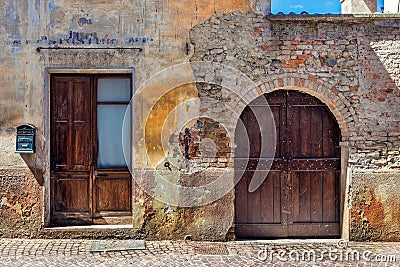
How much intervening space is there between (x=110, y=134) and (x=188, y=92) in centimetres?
145

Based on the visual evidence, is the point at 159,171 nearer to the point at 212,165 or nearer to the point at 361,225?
the point at 212,165

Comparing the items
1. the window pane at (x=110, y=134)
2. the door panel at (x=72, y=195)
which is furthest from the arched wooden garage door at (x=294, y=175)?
the door panel at (x=72, y=195)

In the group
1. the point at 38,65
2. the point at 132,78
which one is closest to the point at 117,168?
the point at 132,78

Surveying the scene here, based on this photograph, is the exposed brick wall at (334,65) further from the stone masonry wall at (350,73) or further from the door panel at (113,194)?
the door panel at (113,194)

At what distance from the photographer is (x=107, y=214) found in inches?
287

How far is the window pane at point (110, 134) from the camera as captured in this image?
7336mm

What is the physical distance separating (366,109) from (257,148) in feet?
5.91

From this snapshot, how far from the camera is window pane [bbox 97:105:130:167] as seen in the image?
7336 millimetres

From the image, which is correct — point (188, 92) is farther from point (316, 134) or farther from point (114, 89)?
point (316, 134)

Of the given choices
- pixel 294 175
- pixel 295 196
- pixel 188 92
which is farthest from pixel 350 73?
pixel 188 92

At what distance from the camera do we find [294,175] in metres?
7.36

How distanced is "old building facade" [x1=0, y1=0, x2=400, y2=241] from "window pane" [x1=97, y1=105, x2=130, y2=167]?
0.27 metres

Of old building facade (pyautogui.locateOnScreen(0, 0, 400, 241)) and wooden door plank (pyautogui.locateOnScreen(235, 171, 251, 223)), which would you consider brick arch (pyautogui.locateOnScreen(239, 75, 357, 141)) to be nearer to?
old building facade (pyautogui.locateOnScreen(0, 0, 400, 241))

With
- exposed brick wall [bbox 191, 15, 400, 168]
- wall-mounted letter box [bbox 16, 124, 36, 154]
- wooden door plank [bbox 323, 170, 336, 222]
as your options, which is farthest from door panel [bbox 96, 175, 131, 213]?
wooden door plank [bbox 323, 170, 336, 222]
